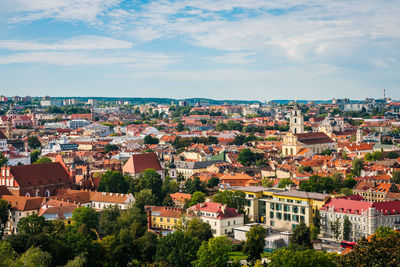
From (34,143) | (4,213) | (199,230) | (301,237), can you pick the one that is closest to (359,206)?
(301,237)

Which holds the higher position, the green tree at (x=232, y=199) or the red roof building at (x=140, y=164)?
the red roof building at (x=140, y=164)

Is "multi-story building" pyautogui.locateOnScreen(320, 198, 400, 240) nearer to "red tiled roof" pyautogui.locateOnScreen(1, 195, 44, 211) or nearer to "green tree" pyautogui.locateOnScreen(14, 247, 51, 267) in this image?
"green tree" pyautogui.locateOnScreen(14, 247, 51, 267)

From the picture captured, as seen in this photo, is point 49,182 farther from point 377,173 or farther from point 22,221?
point 377,173

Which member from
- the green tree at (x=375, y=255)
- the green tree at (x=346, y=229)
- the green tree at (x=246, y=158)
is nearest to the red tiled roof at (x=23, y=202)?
the green tree at (x=346, y=229)

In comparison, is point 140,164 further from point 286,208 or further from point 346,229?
point 346,229

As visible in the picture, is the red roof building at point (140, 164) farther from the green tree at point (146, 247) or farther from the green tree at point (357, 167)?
the green tree at point (146, 247)

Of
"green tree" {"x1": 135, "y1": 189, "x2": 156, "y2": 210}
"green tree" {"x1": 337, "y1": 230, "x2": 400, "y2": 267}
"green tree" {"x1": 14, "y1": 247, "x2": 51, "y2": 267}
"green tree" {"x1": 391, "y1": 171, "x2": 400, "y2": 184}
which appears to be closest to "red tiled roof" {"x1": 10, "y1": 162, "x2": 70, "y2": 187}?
"green tree" {"x1": 135, "y1": 189, "x2": 156, "y2": 210}
